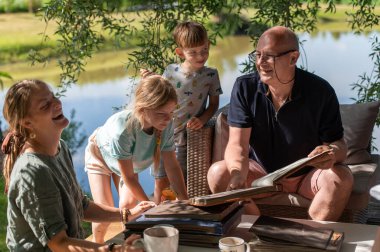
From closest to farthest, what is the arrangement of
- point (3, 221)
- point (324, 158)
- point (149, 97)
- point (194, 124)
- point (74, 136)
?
Answer: 1. point (324, 158)
2. point (149, 97)
3. point (194, 124)
4. point (3, 221)
5. point (74, 136)

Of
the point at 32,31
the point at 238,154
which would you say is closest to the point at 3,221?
the point at 32,31

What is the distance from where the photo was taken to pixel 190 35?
349 centimetres

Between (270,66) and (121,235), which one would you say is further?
(270,66)

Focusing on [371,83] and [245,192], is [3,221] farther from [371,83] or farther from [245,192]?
[245,192]

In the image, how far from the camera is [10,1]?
4.91 m

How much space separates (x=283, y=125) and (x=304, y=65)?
1.53 metres

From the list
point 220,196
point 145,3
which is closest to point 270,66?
point 220,196

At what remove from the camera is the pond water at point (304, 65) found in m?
4.62

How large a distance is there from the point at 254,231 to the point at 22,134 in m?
0.89

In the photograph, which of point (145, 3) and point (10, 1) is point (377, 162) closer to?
point (145, 3)

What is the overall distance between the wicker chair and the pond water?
76 centimetres

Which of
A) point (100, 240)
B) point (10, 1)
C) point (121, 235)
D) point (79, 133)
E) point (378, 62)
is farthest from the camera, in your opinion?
point (79, 133)

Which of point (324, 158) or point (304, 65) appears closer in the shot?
point (324, 158)

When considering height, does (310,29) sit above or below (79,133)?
above
